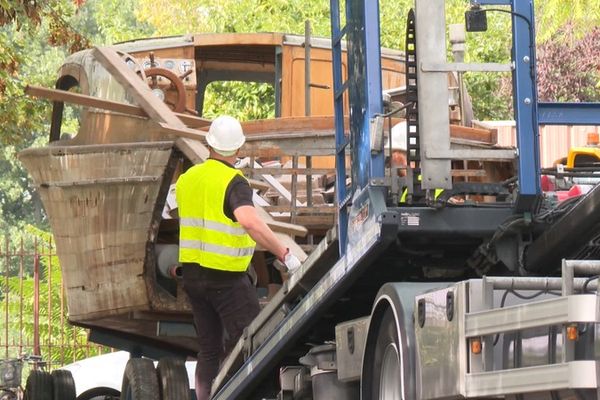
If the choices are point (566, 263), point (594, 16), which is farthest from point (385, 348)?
point (594, 16)

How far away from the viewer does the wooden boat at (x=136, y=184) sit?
12.4 m

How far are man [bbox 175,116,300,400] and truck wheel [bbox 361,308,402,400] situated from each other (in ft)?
7.32

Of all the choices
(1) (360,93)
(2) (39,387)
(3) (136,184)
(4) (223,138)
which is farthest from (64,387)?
(1) (360,93)

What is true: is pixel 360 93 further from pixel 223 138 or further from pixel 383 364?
pixel 223 138

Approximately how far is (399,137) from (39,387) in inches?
243

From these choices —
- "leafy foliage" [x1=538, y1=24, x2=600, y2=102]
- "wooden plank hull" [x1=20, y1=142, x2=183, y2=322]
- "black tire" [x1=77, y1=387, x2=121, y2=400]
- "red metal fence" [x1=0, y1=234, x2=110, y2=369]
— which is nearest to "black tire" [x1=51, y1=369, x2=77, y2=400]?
"black tire" [x1=77, y1=387, x2=121, y2=400]

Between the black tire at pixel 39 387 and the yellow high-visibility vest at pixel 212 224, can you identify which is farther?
the black tire at pixel 39 387

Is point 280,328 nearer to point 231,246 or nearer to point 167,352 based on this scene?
point 231,246

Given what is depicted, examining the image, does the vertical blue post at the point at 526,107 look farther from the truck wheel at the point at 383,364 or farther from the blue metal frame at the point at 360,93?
the truck wheel at the point at 383,364

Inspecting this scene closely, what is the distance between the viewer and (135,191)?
12641mm

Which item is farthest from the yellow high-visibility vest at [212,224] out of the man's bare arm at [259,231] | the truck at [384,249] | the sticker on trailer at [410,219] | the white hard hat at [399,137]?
the sticker on trailer at [410,219]

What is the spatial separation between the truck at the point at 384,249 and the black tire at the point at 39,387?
1147 mm

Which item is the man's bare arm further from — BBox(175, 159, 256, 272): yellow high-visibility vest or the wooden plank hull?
the wooden plank hull

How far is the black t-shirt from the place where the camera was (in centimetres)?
1081
